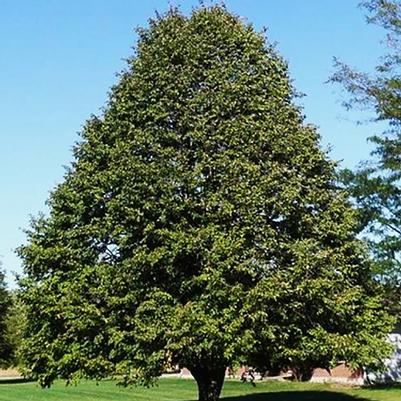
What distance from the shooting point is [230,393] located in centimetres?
3077

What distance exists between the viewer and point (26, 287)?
20000mm

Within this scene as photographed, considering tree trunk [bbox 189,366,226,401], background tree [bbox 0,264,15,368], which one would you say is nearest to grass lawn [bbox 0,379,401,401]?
tree trunk [bbox 189,366,226,401]

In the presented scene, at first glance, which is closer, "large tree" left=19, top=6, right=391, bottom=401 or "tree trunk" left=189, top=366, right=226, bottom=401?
"large tree" left=19, top=6, right=391, bottom=401

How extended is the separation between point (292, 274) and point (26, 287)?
7388 mm

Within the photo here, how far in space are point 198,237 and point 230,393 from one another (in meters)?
15.2

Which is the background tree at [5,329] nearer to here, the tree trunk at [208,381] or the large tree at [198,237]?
the large tree at [198,237]

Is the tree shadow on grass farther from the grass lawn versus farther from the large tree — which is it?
the large tree

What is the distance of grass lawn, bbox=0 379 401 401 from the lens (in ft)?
89.0

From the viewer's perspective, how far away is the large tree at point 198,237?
57.5 feet

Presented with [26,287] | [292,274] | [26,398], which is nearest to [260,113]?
[292,274]

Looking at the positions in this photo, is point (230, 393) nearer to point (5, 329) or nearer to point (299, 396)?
point (299, 396)

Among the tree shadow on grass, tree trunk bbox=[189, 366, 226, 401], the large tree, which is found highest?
the large tree

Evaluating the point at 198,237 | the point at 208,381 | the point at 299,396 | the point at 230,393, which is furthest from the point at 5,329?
the point at 198,237

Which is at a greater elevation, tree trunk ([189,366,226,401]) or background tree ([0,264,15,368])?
background tree ([0,264,15,368])
